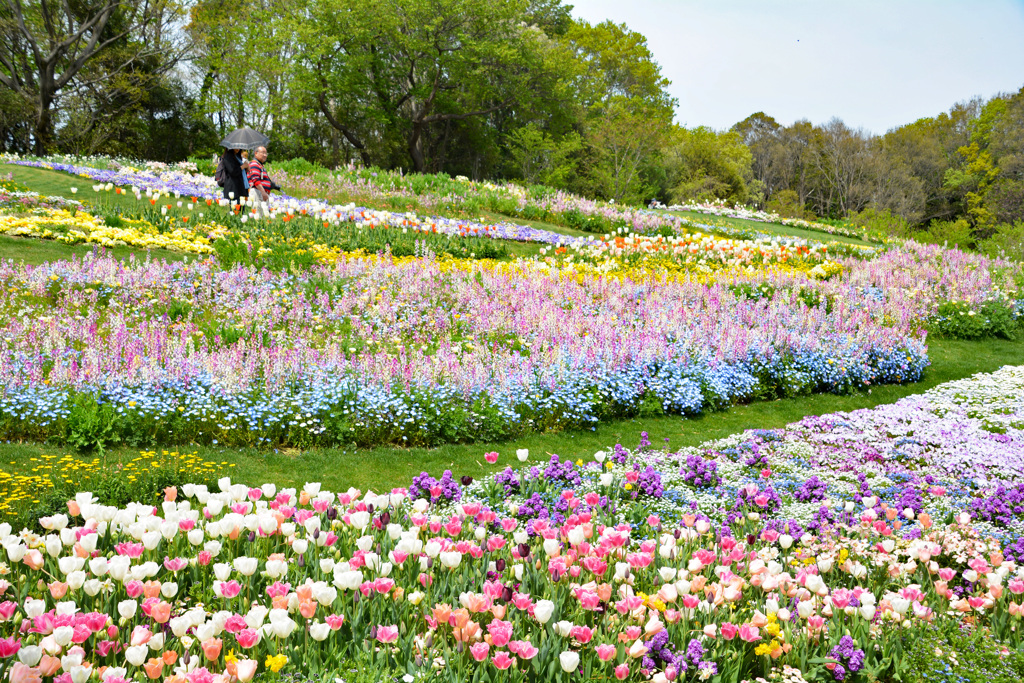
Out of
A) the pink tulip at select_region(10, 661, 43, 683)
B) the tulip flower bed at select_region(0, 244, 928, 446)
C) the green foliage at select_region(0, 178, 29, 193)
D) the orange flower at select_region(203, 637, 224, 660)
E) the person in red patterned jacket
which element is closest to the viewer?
the pink tulip at select_region(10, 661, 43, 683)

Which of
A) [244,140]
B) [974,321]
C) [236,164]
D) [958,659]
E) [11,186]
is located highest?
[244,140]

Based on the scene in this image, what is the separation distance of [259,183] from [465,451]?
9270 millimetres

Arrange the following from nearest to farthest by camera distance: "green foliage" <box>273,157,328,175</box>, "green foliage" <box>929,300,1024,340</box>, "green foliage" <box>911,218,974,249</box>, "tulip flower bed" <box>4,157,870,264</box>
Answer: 1. "green foliage" <box>929,300,1024,340</box>
2. "tulip flower bed" <box>4,157,870,264</box>
3. "green foliage" <box>273,157,328,175</box>
4. "green foliage" <box>911,218,974,249</box>

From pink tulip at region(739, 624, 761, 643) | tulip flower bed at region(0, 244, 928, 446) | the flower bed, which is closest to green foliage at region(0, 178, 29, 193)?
the flower bed

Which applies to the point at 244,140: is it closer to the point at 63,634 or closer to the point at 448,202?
the point at 448,202

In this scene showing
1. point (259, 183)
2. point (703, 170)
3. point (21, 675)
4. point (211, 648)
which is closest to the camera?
point (21, 675)

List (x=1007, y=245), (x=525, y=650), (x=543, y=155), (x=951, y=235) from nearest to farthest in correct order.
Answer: (x=525, y=650) → (x=1007, y=245) → (x=951, y=235) → (x=543, y=155)

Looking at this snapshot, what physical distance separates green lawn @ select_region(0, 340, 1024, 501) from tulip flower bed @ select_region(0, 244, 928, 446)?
6.4 inches

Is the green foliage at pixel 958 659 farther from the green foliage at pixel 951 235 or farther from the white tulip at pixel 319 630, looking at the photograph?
the green foliage at pixel 951 235

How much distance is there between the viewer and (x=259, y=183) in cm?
1291

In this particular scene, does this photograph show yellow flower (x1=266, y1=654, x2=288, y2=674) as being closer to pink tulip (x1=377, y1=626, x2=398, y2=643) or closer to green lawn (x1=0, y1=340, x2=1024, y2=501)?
pink tulip (x1=377, y1=626, x2=398, y2=643)

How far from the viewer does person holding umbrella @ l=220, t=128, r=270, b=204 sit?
14312 millimetres

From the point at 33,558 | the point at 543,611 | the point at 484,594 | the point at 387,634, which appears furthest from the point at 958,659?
the point at 33,558

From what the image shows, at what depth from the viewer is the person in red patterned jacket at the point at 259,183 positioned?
12859 millimetres
